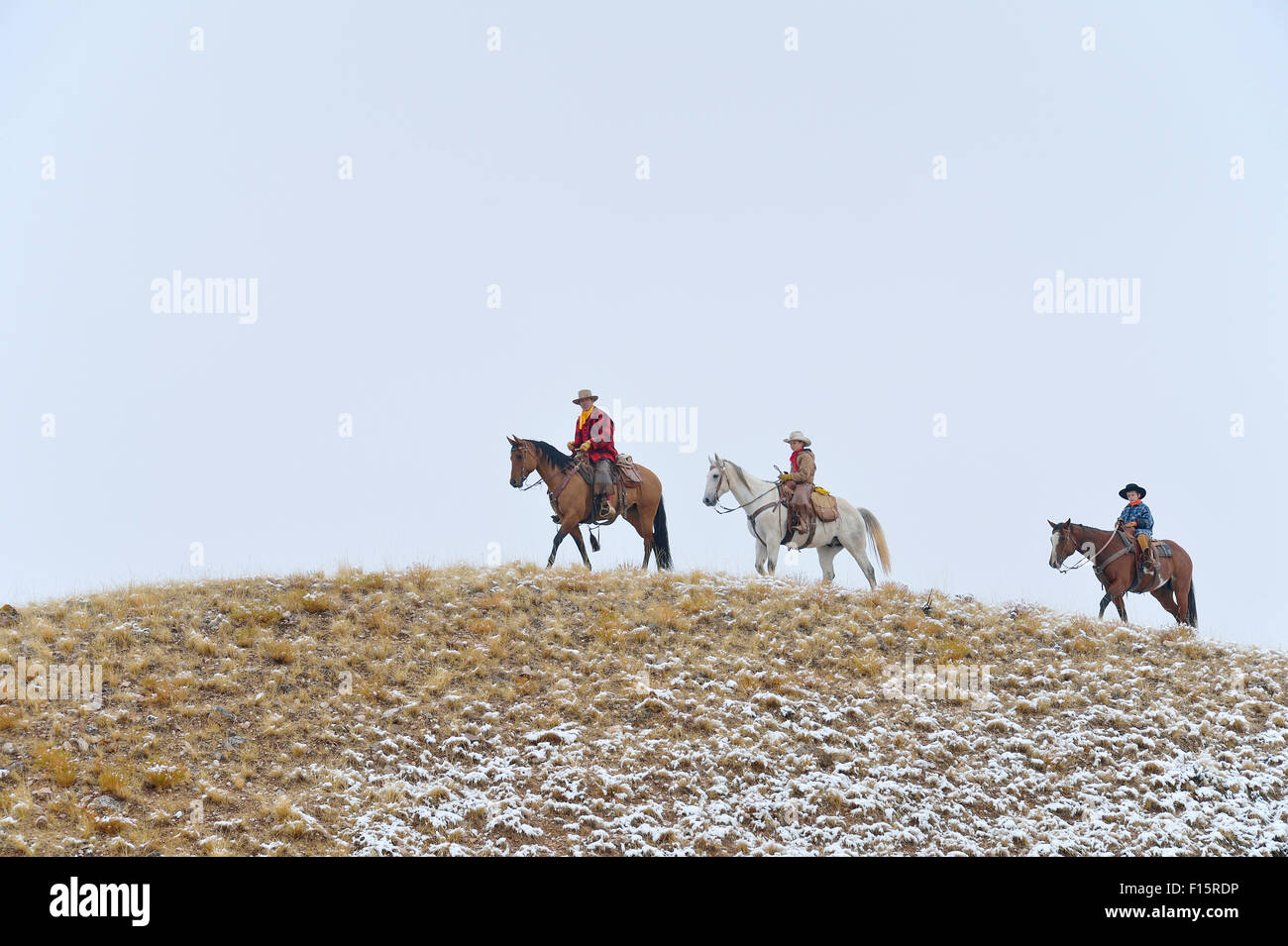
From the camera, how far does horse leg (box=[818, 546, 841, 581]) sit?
2256 cm

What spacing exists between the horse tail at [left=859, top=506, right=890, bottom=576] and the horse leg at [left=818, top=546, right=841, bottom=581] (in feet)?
2.96

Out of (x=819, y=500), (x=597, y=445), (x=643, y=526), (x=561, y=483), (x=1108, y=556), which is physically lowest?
(x=1108, y=556)

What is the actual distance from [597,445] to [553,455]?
40.3 inches

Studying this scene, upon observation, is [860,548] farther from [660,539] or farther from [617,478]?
[617,478]

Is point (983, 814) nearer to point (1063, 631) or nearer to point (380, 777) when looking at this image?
point (1063, 631)

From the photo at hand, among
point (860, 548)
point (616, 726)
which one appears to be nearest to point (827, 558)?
→ point (860, 548)

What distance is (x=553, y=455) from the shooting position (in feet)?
69.3

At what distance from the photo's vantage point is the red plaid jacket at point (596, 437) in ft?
70.0

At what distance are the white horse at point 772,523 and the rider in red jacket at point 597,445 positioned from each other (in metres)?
2.24

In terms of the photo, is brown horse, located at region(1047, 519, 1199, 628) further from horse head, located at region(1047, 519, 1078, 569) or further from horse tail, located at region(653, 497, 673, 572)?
horse tail, located at region(653, 497, 673, 572)

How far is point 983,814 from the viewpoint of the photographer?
1343 centimetres

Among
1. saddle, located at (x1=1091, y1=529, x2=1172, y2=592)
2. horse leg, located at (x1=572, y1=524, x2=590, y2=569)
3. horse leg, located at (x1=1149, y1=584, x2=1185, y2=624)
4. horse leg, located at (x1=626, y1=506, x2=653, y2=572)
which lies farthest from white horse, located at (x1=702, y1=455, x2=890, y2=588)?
horse leg, located at (x1=1149, y1=584, x2=1185, y2=624)
